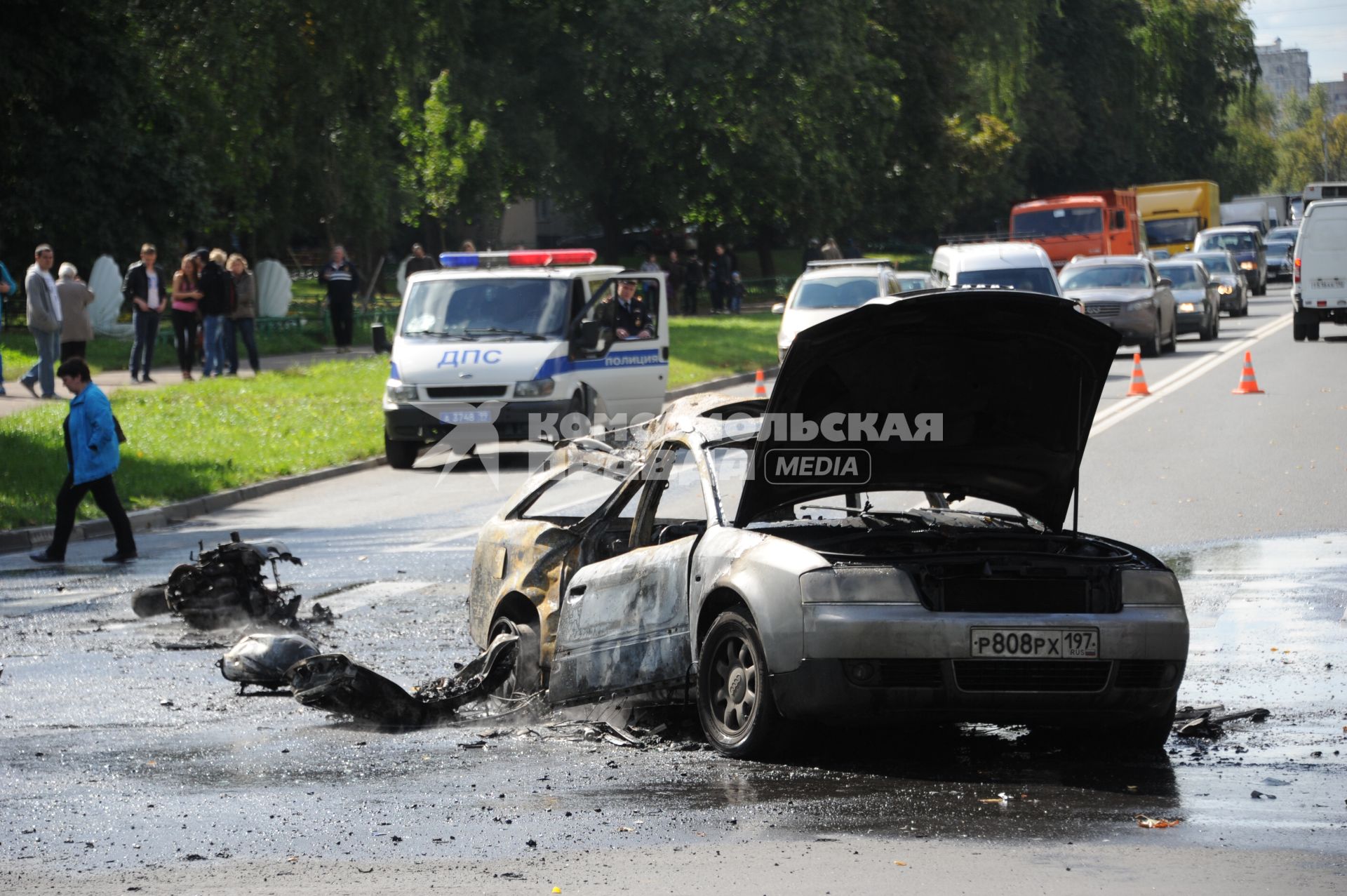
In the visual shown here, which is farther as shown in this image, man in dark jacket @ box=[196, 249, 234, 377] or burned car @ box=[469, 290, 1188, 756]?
man in dark jacket @ box=[196, 249, 234, 377]

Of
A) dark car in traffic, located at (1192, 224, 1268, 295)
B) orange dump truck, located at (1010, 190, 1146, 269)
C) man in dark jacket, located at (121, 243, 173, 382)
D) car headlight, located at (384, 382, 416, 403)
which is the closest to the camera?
car headlight, located at (384, 382, 416, 403)

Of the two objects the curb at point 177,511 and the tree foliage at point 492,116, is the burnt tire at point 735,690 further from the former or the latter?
the tree foliage at point 492,116

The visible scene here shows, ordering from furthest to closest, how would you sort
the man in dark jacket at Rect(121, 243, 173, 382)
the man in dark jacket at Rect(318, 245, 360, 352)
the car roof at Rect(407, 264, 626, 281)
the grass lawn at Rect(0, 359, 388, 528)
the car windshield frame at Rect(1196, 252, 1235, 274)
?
the car windshield frame at Rect(1196, 252, 1235, 274) < the man in dark jacket at Rect(318, 245, 360, 352) < the man in dark jacket at Rect(121, 243, 173, 382) < the car roof at Rect(407, 264, 626, 281) < the grass lawn at Rect(0, 359, 388, 528)

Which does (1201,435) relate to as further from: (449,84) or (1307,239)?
(449,84)

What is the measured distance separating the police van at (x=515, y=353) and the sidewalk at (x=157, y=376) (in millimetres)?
5410

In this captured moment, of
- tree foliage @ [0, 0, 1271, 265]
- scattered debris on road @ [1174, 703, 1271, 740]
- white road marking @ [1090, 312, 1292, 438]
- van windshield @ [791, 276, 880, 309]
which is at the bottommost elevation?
white road marking @ [1090, 312, 1292, 438]

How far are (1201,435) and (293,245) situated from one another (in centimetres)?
5748

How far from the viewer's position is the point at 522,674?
8.38 metres

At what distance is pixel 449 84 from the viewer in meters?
43.7

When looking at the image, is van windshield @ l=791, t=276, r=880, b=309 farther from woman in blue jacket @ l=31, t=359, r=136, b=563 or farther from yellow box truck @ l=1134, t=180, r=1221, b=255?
yellow box truck @ l=1134, t=180, r=1221, b=255

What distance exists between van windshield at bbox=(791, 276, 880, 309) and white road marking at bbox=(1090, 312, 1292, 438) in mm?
4397

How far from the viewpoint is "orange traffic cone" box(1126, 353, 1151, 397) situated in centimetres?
2531

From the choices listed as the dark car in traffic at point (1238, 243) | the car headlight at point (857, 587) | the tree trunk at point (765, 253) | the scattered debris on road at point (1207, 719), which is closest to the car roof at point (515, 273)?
the scattered debris on road at point (1207, 719)

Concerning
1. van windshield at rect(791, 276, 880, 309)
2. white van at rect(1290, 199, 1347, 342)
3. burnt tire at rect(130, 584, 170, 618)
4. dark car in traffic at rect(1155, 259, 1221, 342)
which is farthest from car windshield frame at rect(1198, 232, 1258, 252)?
burnt tire at rect(130, 584, 170, 618)
